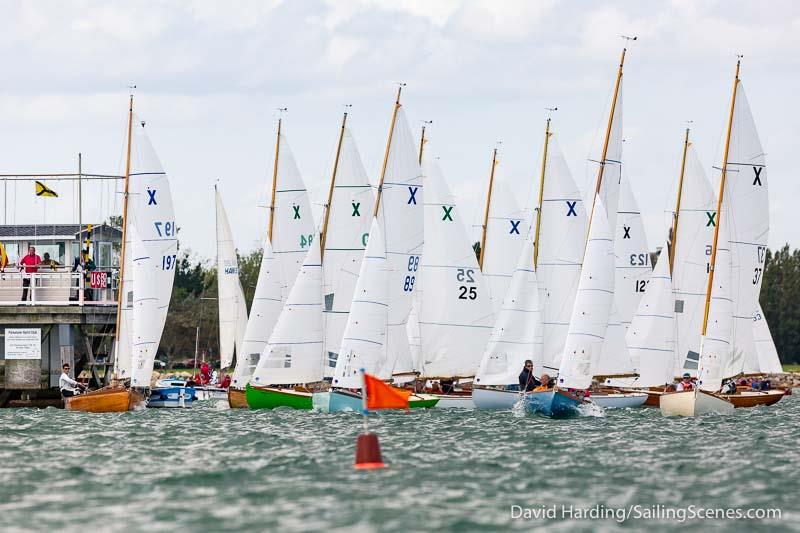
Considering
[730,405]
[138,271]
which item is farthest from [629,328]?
[138,271]

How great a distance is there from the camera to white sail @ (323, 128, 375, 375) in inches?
2338

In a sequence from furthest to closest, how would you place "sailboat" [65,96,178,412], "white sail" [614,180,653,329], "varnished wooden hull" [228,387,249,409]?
"white sail" [614,180,653,329], "varnished wooden hull" [228,387,249,409], "sailboat" [65,96,178,412]

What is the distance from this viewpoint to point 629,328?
212 ft

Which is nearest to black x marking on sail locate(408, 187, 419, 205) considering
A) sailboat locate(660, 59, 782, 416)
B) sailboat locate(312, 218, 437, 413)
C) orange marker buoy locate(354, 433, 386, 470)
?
sailboat locate(312, 218, 437, 413)

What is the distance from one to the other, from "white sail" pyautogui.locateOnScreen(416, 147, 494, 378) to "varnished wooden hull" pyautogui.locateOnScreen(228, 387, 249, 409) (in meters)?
7.47

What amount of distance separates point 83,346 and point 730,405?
2424cm

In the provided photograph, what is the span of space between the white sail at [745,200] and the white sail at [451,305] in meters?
9.97

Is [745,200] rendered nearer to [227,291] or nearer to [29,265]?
[29,265]

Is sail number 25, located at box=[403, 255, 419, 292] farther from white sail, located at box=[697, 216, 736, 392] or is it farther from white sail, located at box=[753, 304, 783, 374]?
white sail, located at box=[753, 304, 783, 374]

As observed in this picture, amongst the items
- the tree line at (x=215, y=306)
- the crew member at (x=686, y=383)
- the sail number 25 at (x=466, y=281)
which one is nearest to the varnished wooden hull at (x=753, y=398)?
the crew member at (x=686, y=383)

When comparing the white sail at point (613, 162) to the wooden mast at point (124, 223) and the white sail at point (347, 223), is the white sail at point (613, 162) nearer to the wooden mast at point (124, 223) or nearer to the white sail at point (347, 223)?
the white sail at point (347, 223)

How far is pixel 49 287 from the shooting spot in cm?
5938

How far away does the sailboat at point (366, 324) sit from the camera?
5384 centimetres

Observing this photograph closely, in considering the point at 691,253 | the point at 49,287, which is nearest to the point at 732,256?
the point at 691,253
